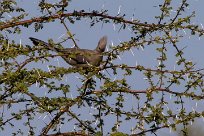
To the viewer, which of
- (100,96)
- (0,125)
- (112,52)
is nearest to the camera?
(112,52)

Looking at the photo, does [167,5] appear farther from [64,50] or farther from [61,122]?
[61,122]

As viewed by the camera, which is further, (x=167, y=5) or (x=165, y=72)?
(x=167, y=5)

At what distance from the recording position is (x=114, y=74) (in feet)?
22.8

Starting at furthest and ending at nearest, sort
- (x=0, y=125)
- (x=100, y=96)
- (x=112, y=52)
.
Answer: (x=0, y=125)
(x=100, y=96)
(x=112, y=52)

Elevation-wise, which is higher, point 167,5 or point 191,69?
point 167,5

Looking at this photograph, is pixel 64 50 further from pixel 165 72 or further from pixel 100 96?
pixel 165 72

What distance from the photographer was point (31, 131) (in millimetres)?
7945

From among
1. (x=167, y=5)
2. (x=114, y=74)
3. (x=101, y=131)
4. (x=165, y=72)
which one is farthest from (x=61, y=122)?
(x=167, y=5)

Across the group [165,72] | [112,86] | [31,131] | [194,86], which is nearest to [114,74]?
[112,86]

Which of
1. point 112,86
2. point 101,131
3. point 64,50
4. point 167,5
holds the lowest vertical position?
point 101,131

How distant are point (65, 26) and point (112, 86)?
3.89 feet

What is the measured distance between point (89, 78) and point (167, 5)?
1868 mm

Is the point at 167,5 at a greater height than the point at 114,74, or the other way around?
the point at 167,5

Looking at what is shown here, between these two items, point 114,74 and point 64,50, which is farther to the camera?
point 64,50
